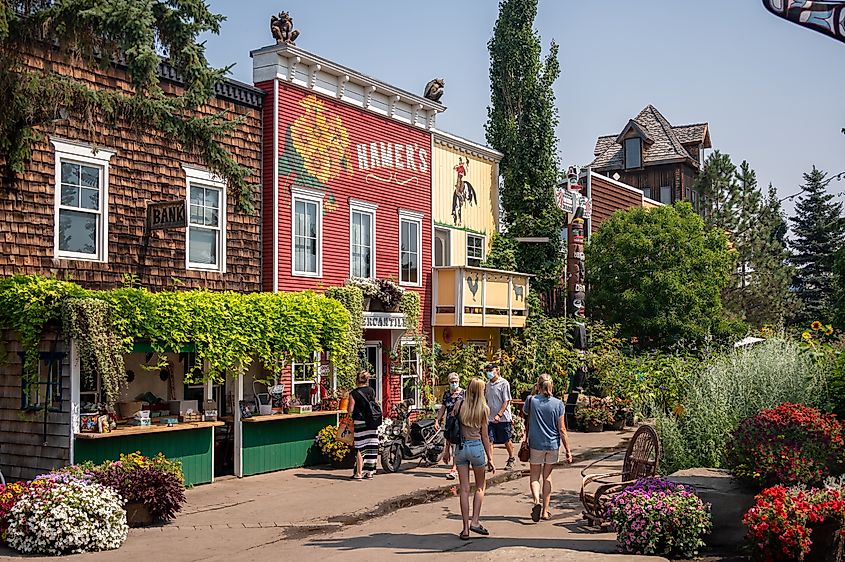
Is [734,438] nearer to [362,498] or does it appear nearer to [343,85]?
[362,498]

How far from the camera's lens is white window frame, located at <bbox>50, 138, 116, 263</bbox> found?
14.8 metres

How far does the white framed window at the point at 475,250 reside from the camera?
1041 inches

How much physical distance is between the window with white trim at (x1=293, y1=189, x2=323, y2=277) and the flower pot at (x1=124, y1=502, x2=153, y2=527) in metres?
8.18

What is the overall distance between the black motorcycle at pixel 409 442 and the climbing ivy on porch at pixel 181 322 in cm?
175

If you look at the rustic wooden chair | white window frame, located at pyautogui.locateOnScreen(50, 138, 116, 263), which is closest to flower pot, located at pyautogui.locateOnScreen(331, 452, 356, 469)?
white window frame, located at pyautogui.locateOnScreen(50, 138, 116, 263)

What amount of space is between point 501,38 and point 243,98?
13225mm

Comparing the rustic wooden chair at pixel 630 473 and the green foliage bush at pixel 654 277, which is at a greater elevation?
the green foliage bush at pixel 654 277

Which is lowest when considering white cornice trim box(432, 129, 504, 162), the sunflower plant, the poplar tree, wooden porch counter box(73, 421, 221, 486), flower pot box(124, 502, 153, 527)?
flower pot box(124, 502, 153, 527)

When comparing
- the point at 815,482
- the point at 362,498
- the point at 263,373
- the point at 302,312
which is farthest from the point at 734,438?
the point at 263,373

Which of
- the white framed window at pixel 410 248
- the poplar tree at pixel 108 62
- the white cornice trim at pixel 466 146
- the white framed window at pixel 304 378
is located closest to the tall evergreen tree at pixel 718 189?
the white cornice trim at pixel 466 146

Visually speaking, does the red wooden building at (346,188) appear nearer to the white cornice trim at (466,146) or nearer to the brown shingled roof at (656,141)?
the white cornice trim at (466,146)

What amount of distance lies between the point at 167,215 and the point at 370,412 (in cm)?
503

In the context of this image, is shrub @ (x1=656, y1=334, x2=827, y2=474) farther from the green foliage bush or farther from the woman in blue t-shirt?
the green foliage bush

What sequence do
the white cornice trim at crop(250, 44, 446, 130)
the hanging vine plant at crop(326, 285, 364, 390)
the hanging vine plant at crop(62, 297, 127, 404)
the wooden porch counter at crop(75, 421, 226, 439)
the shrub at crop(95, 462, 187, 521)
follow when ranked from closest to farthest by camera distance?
1. the shrub at crop(95, 462, 187, 521)
2. the hanging vine plant at crop(62, 297, 127, 404)
3. the wooden porch counter at crop(75, 421, 226, 439)
4. the hanging vine plant at crop(326, 285, 364, 390)
5. the white cornice trim at crop(250, 44, 446, 130)
